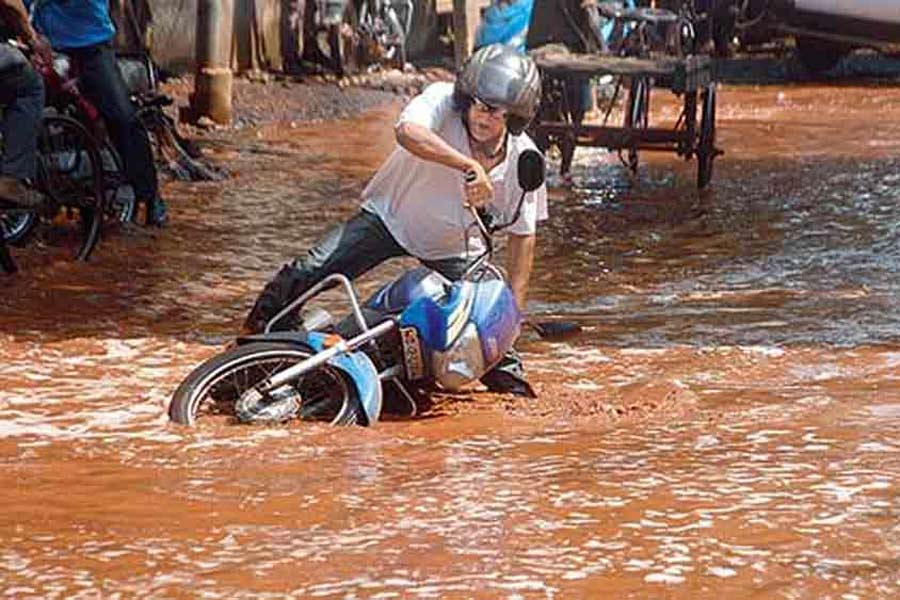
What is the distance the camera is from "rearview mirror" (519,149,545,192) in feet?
22.1

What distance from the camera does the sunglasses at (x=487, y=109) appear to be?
6871mm

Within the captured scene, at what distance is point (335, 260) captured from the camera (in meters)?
7.25

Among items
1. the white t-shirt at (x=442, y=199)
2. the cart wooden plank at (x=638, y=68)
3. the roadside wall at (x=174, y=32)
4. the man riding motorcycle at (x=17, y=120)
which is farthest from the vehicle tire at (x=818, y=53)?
the white t-shirt at (x=442, y=199)

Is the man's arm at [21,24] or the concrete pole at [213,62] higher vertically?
the man's arm at [21,24]

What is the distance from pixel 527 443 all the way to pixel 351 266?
50.1 inches

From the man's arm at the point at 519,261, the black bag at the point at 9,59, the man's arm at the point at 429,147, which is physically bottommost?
the man's arm at the point at 519,261

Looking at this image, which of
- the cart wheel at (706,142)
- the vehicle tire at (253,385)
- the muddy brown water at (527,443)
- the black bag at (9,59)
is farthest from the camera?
the cart wheel at (706,142)

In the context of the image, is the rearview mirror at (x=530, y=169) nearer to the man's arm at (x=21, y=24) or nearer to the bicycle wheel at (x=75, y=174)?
the man's arm at (x=21, y=24)

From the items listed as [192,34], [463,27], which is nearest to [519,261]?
[192,34]

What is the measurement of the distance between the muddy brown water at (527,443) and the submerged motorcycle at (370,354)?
6.0 inches

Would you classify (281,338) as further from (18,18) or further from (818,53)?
(818,53)

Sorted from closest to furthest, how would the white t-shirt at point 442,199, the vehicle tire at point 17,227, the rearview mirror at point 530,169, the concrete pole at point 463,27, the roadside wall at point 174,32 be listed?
1. the rearview mirror at point 530,169
2. the white t-shirt at point 442,199
3. the vehicle tire at point 17,227
4. the roadside wall at point 174,32
5. the concrete pole at point 463,27

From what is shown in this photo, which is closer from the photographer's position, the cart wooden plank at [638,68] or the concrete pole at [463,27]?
the cart wooden plank at [638,68]

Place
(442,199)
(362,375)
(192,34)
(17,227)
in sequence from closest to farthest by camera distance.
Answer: (362,375) → (442,199) → (17,227) → (192,34)
